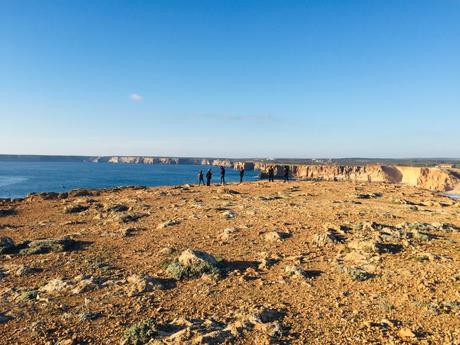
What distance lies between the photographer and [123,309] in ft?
30.9

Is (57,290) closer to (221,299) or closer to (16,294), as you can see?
(16,294)

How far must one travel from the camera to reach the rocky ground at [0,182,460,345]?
8250 millimetres

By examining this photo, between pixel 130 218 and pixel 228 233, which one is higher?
pixel 228 233

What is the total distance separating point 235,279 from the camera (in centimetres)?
1141

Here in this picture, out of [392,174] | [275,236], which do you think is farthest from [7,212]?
[392,174]

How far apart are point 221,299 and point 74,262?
629cm

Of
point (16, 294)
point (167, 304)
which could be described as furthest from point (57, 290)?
point (167, 304)

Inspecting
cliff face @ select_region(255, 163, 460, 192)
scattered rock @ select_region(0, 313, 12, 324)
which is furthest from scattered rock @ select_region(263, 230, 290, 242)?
cliff face @ select_region(255, 163, 460, 192)

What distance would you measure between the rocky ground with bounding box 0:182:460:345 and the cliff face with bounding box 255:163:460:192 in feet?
293

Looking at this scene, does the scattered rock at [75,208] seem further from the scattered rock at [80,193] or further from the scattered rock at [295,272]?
the scattered rock at [295,272]

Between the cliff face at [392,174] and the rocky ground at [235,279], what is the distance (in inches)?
3520

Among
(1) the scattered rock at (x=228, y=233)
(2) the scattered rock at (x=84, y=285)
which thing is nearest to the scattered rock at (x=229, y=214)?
(1) the scattered rock at (x=228, y=233)

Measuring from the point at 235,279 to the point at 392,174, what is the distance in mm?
159623

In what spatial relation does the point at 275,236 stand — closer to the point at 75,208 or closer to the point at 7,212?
the point at 75,208
